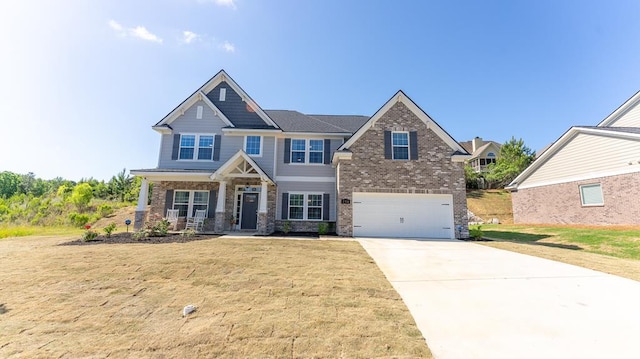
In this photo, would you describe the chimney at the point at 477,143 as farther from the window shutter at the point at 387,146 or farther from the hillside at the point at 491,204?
the window shutter at the point at 387,146

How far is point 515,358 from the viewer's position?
2.58 meters

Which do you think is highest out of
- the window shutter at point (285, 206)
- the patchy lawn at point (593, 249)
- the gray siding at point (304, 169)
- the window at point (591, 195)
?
the gray siding at point (304, 169)

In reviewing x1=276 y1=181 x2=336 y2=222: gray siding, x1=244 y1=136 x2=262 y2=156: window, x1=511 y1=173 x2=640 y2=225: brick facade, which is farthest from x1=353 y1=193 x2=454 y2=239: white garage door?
x1=511 y1=173 x2=640 y2=225: brick facade

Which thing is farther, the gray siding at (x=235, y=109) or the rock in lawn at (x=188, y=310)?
the gray siding at (x=235, y=109)

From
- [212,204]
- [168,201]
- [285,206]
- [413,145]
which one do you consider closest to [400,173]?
[413,145]

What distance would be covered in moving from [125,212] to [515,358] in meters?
25.9

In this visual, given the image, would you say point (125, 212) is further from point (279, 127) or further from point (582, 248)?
point (582, 248)

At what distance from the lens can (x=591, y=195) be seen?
1524cm

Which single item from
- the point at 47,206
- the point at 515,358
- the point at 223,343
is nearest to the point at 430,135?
the point at 515,358

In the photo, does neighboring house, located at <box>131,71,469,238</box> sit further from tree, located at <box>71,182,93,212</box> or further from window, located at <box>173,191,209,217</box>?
tree, located at <box>71,182,93,212</box>

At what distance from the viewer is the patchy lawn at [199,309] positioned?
8.66 feet

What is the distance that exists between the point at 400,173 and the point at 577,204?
40.9 ft

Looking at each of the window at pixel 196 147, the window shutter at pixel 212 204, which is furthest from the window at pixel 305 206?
the window at pixel 196 147

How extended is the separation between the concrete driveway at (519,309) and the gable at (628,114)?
71.3ft
